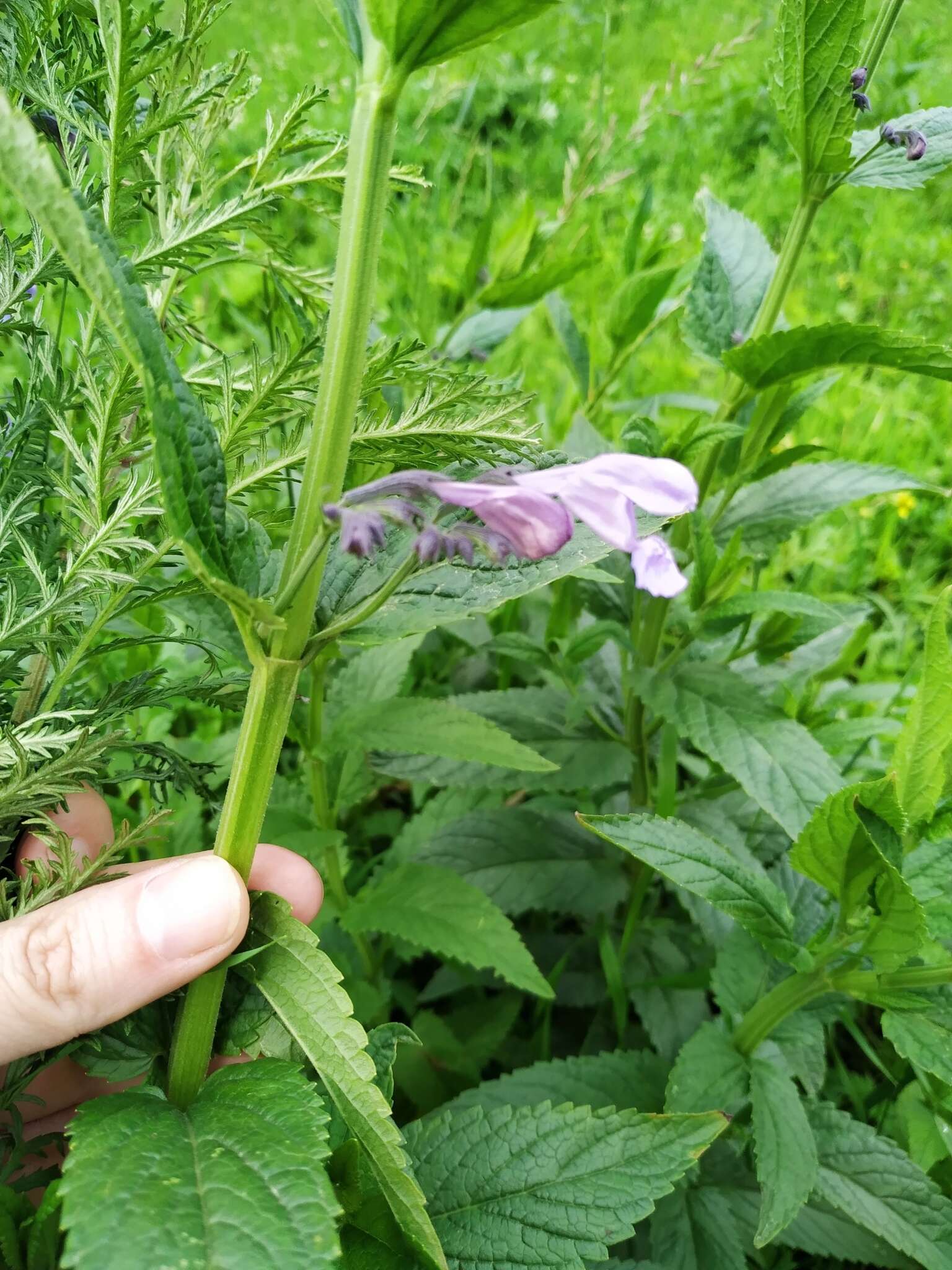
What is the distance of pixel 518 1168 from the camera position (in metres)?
1.03

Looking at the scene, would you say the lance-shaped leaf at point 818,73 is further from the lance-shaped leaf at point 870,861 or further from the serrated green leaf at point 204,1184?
the serrated green leaf at point 204,1184

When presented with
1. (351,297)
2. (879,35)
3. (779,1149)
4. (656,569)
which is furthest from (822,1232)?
(879,35)

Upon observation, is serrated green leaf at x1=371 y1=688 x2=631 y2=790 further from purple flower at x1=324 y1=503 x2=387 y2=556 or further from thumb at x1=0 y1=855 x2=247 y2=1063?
purple flower at x1=324 y1=503 x2=387 y2=556

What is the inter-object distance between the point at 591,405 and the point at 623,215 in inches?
98.0

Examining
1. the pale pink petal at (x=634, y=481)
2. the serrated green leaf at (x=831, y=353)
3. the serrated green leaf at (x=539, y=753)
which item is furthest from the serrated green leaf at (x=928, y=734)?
the serrated green leaf at (x=539, y=753)

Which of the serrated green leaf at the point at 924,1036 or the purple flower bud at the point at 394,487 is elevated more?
the purple flower bud at the point at 394,487

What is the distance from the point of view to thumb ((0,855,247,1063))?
88 centimetres

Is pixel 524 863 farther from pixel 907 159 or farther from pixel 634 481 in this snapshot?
pixel 907 159

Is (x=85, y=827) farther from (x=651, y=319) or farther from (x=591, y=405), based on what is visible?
(x=651, y=319)

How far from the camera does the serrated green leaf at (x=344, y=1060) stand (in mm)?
764

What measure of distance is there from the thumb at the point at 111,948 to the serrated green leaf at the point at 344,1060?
8 centimetres

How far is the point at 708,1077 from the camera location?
4.07 feet

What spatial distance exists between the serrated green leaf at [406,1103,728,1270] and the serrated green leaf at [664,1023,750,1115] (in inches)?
7.8

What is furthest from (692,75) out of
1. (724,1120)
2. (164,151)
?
(724,1120)
